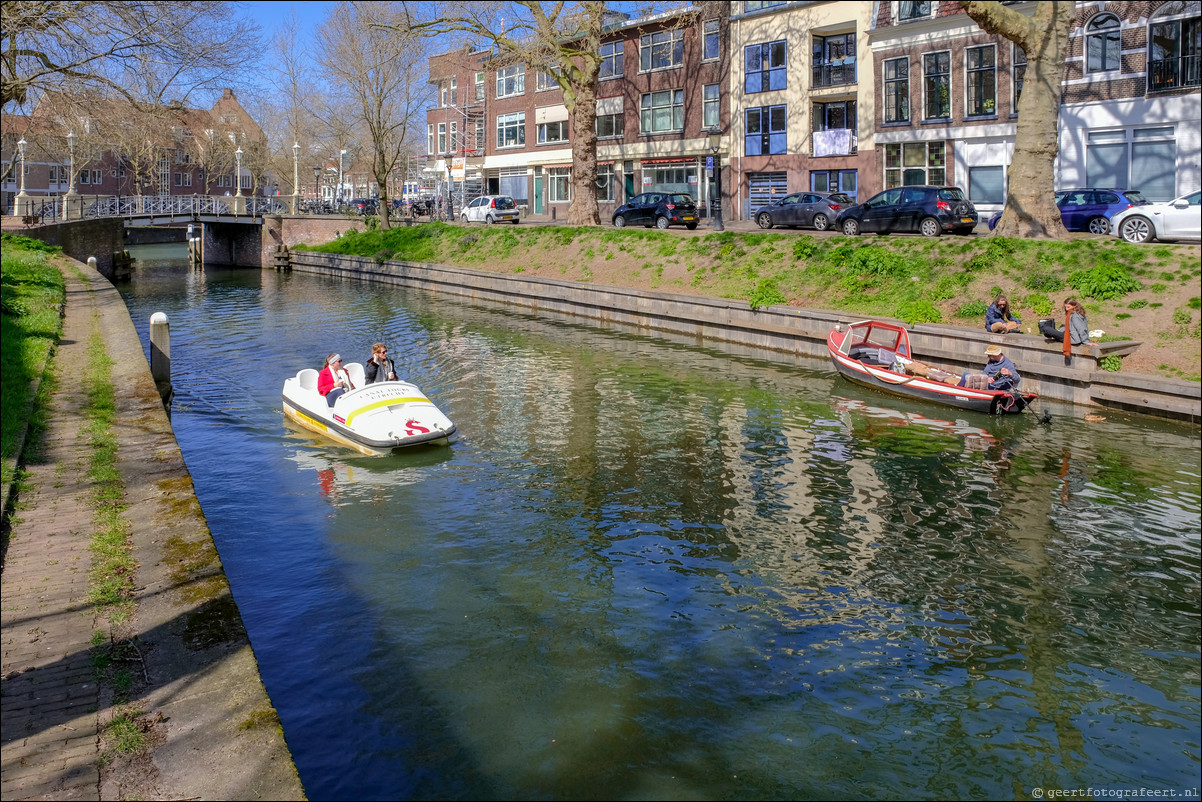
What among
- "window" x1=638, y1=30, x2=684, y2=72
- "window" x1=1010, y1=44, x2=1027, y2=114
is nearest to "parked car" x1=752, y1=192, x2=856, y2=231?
"window" x1=1010, y1=44, x2=1027, y2=114

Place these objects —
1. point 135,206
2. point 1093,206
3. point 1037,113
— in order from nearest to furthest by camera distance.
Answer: point 1037,113
point 1093,206
point 135,206

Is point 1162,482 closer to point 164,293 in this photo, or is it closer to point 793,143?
point 793,143

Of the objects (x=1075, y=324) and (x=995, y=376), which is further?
(x=1075, y=324)

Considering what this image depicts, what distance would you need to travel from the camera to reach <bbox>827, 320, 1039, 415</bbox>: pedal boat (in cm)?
1928

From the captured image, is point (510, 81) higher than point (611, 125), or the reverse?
point (510, 81)

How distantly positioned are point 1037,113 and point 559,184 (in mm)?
38904

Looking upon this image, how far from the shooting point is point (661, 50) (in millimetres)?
53281

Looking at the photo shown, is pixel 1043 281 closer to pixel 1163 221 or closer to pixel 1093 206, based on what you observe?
pixel 1163 221

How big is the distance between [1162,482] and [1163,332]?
7326 mm

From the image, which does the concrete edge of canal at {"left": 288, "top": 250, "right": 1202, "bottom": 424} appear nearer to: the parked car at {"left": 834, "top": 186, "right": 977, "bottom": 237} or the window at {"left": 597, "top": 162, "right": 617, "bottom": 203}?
the parked car at {"left": 834, "top": 186, "right": 977, "bottom": 237}

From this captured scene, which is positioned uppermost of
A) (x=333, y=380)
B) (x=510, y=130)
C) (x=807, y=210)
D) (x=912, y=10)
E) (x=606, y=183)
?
(x=510, y=130)

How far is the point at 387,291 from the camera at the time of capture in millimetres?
44156

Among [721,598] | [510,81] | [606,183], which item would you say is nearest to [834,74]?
[606,183]

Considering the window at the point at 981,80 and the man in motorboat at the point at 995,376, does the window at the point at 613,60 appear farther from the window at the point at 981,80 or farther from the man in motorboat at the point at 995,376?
the man in motorboat at the point at 995,376
